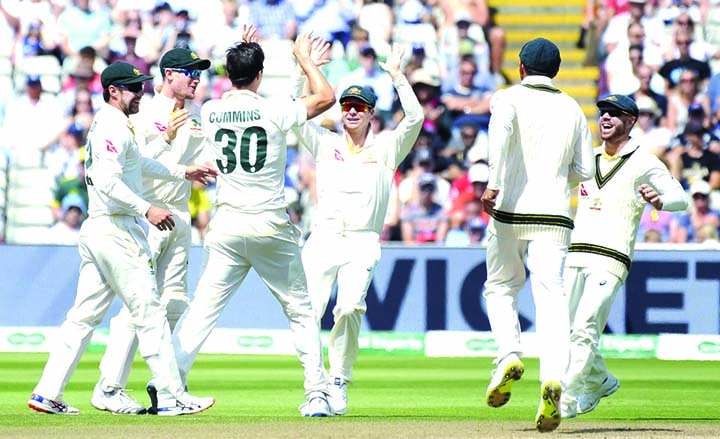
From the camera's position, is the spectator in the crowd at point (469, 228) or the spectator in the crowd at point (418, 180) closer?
the spectator in the crowd at point (469, 228)

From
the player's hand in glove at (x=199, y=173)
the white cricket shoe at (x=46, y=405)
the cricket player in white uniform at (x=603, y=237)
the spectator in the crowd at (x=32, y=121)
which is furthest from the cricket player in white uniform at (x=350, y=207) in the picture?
the spectator in the crowd at (x=32, y=121)

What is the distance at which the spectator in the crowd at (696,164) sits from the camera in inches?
626

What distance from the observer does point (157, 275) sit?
8641 mm

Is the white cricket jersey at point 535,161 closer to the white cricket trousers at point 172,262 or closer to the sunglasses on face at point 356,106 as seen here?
the sunglasses on face at point 356,106

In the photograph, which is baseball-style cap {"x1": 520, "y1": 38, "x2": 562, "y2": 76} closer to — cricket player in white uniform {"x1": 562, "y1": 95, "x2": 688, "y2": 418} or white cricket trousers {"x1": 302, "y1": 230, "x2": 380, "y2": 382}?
cricket player in white uniform {"x1": 562, "y1": 95, "x2": 688, "y2": 418}

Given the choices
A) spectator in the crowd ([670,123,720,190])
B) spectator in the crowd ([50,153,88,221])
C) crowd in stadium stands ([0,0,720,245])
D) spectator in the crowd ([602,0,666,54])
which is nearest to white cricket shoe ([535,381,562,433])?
crowd in stadium stands ([0,0,720,245])

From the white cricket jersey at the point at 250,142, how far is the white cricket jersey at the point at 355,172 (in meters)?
1.03

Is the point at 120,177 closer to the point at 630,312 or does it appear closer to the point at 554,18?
the point at 630,312

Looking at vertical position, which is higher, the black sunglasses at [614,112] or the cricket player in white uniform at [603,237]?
the black sunglasses at [614,112]

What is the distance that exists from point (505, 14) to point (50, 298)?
26.7 ft

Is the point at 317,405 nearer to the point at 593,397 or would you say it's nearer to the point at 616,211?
the point at 593,397

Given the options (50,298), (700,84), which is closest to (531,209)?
(50,298)

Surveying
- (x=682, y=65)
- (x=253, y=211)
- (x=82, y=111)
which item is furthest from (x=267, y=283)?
(x=682, y=65)

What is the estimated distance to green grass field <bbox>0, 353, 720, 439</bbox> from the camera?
277 inches
